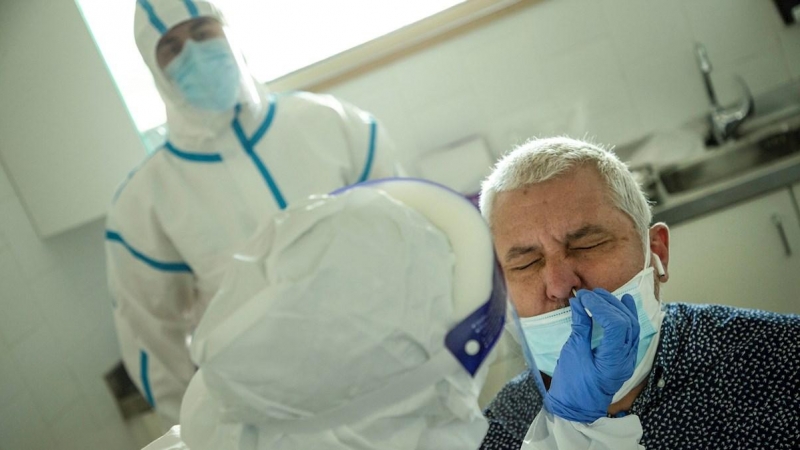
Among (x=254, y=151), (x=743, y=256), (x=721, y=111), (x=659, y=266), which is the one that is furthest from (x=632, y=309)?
(x=721, y=111)

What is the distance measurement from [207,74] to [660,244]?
1273mm

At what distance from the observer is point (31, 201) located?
240 cm

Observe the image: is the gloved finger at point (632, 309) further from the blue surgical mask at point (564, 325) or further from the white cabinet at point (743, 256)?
the white cabinet at point (743, 256)

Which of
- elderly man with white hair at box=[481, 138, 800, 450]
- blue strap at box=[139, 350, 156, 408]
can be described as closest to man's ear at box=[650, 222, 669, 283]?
elderly man with white hair at box=[481, 138, 800, 450]

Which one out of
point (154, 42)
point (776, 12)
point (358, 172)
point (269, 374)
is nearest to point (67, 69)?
point (154, 42)

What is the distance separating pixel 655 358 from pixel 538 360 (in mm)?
217

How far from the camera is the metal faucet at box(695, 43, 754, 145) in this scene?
2.34 m

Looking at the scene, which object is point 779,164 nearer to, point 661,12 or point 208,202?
point 661,12

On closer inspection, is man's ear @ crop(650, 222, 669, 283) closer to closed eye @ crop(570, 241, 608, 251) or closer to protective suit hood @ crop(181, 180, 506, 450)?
closed eye @ crop(570, 241, 608, 251)

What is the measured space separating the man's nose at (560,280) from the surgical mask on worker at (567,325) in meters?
0.03

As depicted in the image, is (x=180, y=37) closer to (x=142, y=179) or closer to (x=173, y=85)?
(x=173, y=85)

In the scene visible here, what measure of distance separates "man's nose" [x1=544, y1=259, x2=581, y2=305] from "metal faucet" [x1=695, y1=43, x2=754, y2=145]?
1447mm

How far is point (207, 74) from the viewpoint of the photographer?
6.31ft

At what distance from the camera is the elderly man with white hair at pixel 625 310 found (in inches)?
44.4
